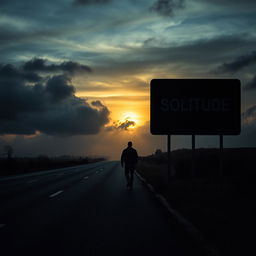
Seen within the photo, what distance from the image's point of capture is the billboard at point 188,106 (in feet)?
57.4

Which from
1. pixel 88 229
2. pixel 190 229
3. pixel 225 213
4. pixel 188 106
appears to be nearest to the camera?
pixel 190 229

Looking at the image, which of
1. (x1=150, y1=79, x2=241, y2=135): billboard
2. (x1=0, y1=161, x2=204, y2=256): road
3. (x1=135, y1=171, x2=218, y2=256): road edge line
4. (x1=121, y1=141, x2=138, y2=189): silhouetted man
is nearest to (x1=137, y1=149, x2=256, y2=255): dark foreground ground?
(x1=135, y1=171, x2=218, y2=256): road edge line

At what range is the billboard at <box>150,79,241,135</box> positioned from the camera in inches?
688

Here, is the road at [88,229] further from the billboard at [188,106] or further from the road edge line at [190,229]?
the billboard at [188,106]

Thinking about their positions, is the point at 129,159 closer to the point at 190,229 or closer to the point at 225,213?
the point at 225,213

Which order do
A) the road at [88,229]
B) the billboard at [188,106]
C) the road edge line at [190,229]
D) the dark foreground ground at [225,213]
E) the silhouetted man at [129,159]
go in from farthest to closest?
the silhouetted man at [129,159] → the billboard at [188,106] → the road at [88,229] → the dark foreground ground at [225,213] → the road edge line at [190,229]

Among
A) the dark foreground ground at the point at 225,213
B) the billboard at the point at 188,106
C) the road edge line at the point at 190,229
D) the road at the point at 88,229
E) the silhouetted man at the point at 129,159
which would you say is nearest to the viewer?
the road edge line at the point at 190,229

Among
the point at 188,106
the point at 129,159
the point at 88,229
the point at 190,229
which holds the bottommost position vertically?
the point at 88,229

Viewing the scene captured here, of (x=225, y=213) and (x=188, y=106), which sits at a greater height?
(x=188, y=106)

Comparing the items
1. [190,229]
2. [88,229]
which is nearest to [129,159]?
[88,229]

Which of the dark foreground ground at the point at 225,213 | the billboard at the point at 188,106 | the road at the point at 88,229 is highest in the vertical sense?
the billboard at the point at 188,106

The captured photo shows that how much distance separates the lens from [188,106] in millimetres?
17891

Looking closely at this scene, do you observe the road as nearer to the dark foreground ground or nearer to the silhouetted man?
the dark foreground ground

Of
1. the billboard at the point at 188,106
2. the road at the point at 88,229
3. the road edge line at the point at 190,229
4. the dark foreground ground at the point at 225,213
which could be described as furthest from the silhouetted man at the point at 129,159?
the road edge line at the point at 190,229
